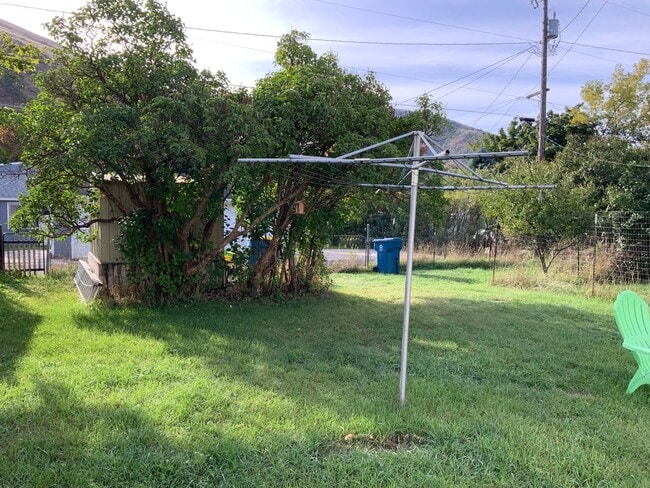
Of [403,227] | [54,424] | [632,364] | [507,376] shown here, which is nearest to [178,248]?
[54,424]

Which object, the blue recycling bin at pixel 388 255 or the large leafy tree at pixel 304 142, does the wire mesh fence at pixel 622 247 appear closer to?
the blue recycling bin at pixel 388 255

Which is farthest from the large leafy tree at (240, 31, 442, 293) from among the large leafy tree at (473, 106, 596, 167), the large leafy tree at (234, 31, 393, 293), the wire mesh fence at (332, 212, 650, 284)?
the large leafy tree at (473, 106, 596, 167)

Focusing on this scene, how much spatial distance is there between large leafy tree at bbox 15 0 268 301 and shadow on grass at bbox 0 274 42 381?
1.37m

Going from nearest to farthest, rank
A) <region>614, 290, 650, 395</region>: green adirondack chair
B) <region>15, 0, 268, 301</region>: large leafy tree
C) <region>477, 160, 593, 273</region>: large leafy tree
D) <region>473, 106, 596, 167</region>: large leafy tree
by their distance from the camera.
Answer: <region>614, 290, 650, 395</region>: green adirondack chair < <region>15, 0, 268, 301</region>: large leafy tree < <region>477, 160, 593, 273</region>: large leafy tree < <region>473, 106, 596, 167</region>: large leafy tree

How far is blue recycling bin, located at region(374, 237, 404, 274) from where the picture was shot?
14.9 m

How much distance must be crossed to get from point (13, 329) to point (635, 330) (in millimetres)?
6993

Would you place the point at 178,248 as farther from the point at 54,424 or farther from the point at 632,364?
the point at 632,364

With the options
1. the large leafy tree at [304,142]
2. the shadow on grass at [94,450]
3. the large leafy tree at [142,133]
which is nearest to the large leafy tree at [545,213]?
the large leafy tree at [304,142]

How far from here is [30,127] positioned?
634cm

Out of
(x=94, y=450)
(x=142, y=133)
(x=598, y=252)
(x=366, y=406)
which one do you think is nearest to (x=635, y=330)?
(x=366, y=406)

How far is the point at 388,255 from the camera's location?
1497 cm

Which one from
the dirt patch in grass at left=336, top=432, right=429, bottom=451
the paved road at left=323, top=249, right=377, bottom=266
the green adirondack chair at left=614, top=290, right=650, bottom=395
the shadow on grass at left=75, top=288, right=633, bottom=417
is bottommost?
the dirt patch in grass at left=336, top=432, right=429, bottom=451

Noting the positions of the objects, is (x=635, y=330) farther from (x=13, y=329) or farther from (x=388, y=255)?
(x=388, y=255)

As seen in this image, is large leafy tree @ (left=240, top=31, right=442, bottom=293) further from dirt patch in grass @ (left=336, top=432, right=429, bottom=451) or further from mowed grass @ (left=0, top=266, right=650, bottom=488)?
dirt patch in grass @ (left=336, top=432, right=429, bottom=451)
